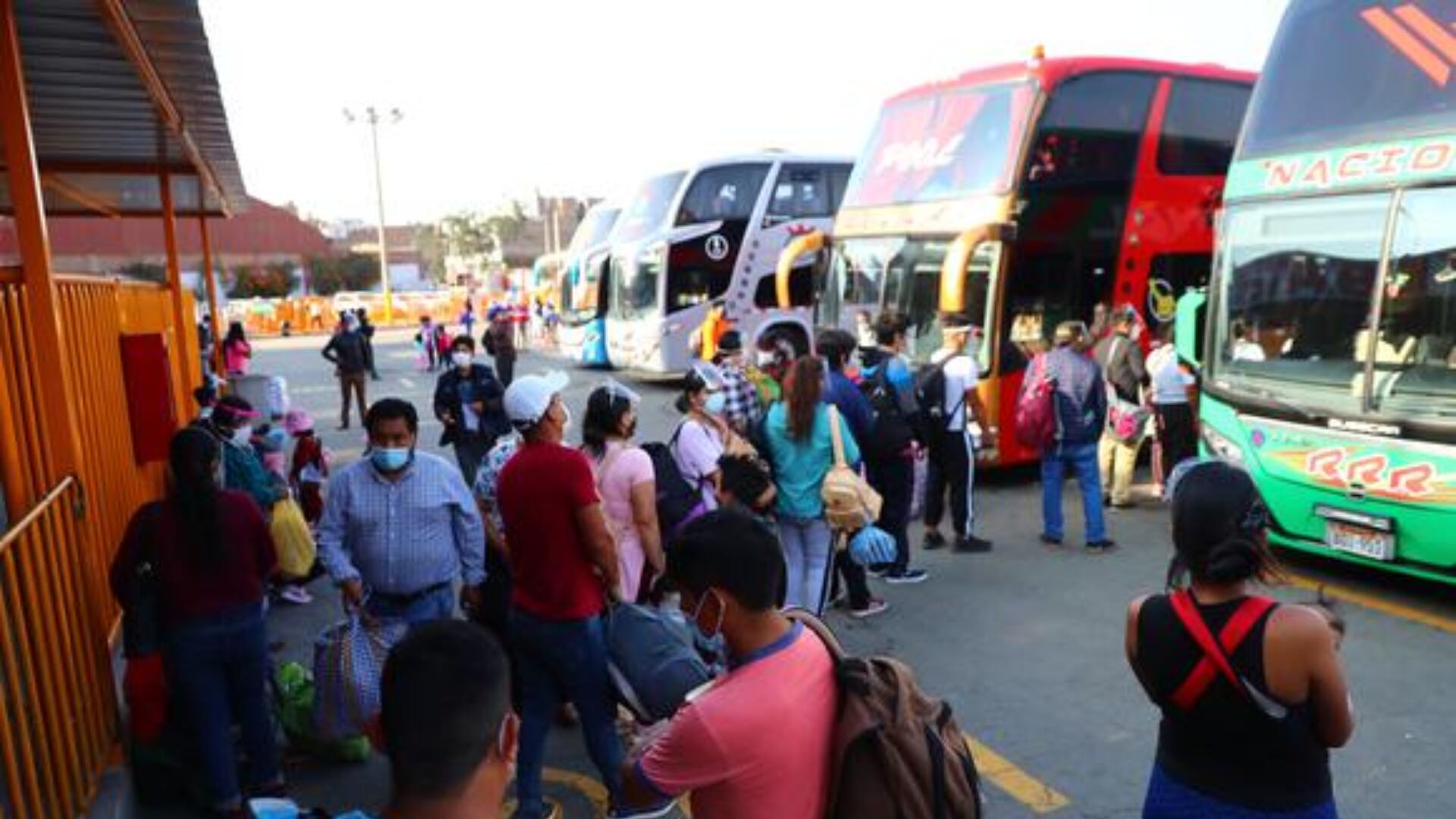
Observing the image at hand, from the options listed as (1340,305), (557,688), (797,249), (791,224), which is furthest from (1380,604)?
(791,224)

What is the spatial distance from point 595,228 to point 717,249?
4505mm

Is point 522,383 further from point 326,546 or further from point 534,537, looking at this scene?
point 326,546

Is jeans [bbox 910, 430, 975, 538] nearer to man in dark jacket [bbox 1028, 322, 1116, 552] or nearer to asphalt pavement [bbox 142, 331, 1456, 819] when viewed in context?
asphalt pavement [bbox 142, 331, 1456, 819]

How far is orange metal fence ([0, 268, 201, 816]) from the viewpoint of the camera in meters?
3.02

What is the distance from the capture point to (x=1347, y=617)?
568cm

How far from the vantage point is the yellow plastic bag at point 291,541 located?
15.4 ft

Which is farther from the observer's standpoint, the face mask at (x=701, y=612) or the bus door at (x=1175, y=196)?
the bus door at (x=1175, y=196)

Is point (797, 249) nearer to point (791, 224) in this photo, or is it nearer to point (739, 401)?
point (739, 401)

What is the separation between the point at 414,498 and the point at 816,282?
8137 mm

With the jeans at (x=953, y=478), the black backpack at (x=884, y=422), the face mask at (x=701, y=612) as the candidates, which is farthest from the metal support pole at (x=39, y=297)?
the jeans at (x=953, y=478)

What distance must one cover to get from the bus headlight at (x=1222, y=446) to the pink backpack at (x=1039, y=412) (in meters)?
0.98

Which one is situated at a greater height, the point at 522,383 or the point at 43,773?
the point at 522,383

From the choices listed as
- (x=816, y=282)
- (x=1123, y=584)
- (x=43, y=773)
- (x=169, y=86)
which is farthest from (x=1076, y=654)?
(x=816, y=282)

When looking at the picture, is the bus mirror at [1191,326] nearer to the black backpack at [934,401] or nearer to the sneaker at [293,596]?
the black backpack at [934,401]
